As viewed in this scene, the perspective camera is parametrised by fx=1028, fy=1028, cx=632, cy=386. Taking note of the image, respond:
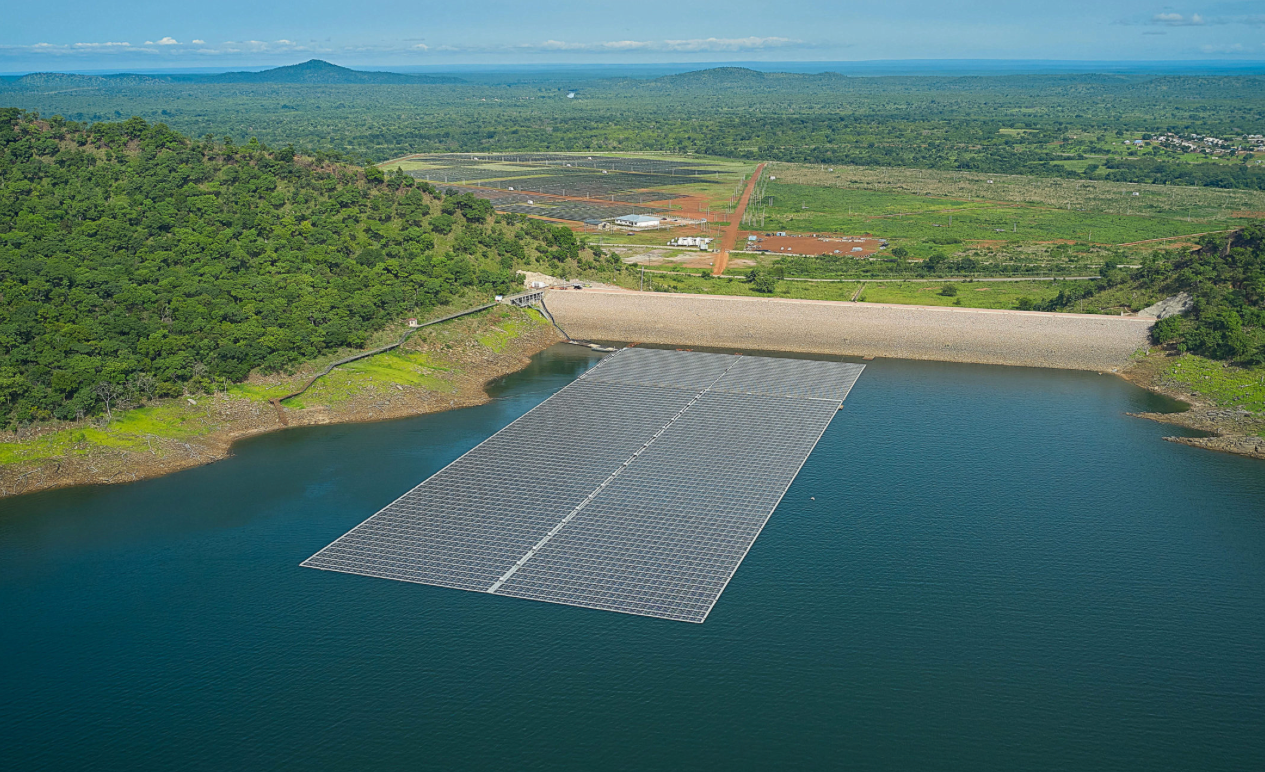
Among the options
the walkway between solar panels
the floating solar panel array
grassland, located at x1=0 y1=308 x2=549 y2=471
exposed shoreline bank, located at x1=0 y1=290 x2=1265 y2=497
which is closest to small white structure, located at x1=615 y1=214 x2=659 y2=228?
exposed shoreline bank, located at x1=0 y1=290 x2=1265 y2=497

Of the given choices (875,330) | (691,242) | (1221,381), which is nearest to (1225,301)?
(1221,381)

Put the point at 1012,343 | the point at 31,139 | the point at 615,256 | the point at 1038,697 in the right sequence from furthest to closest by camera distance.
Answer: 1. the point at 615,256
2. the point at 31,139
3. the point at 1012,343
4. the point at 1038,697

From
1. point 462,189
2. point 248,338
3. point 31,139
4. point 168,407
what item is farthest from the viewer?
point 462,189

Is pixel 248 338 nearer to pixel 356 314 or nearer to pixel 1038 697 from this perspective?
pixel 356 314

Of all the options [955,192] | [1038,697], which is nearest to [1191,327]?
[1038,697]

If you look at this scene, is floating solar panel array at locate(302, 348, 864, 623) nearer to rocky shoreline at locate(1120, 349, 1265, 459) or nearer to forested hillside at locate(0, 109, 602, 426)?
forested hillside at locate(0, 109, 602, 426)

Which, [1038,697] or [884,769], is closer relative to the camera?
[884,769]

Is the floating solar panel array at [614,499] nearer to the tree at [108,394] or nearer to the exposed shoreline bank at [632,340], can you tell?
the exposed shoreline bank at [632,340]
